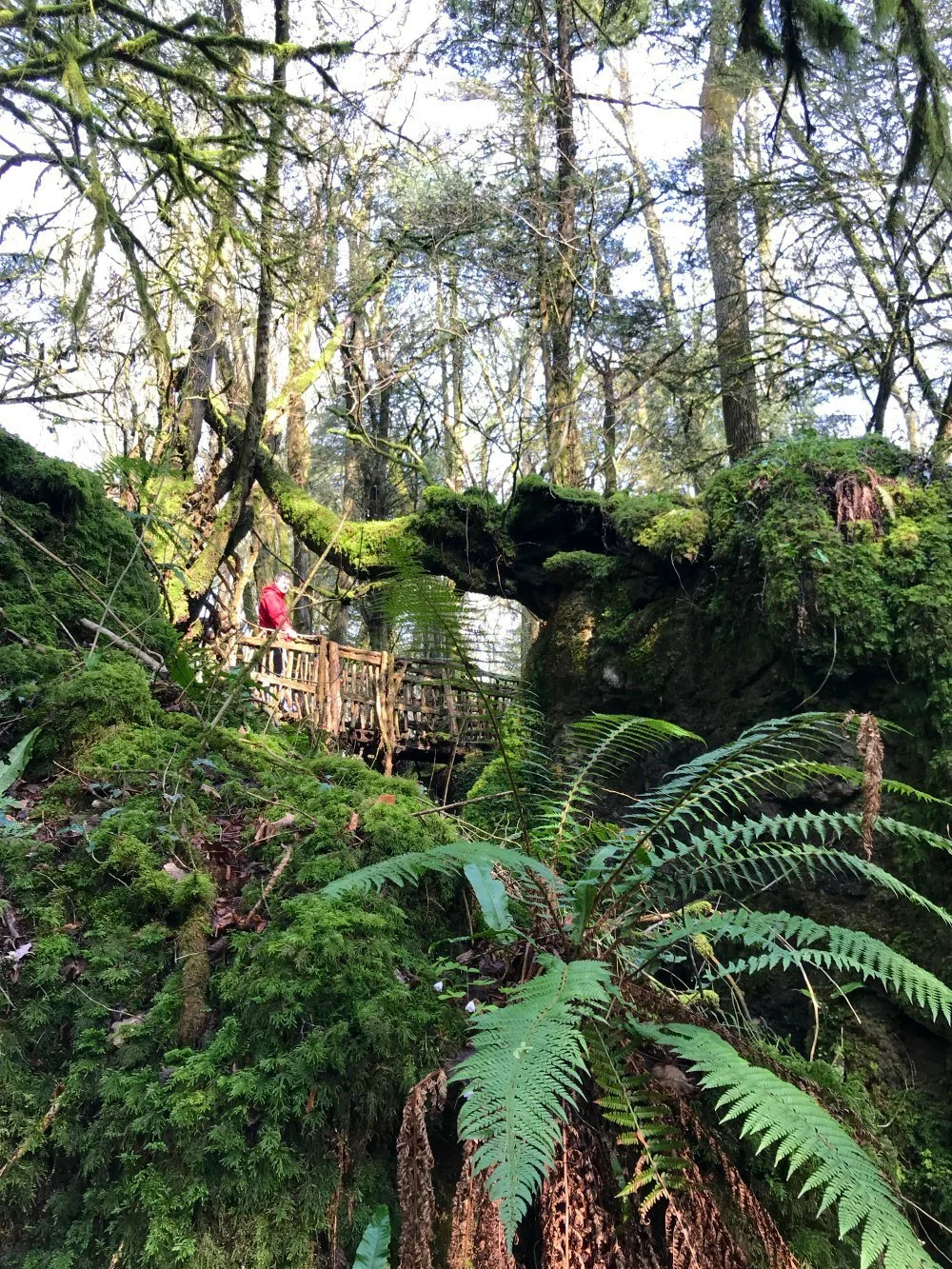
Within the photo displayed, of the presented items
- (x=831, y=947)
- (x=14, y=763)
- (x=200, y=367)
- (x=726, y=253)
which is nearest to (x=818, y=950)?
(x=831, y=947)

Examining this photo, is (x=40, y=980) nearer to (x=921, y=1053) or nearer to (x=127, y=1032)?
(x=127, y=1032)

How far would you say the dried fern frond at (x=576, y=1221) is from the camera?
48.3 inches

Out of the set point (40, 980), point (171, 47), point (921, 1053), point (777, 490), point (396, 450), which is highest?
point (171, 47)

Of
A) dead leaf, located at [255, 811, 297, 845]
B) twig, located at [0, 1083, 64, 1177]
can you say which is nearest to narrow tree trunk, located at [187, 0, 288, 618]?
dead leaf, located at [255, 811, 297, 845]

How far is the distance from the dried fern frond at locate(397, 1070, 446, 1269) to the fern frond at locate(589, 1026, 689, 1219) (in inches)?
12.5

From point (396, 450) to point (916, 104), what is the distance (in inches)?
356

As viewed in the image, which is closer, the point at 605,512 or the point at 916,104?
the point at 916,104

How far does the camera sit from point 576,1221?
124 cm

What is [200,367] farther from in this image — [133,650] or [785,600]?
[785,600]

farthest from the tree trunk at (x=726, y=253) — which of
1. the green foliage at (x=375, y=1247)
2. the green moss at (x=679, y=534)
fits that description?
the green foliage at (x=375, y=1247)

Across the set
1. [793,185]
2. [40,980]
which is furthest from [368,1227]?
[793,185]

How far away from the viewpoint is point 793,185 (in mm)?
6832

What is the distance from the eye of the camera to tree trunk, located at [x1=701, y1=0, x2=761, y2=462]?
7.46 metres

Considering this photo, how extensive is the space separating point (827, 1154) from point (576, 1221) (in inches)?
17.0
